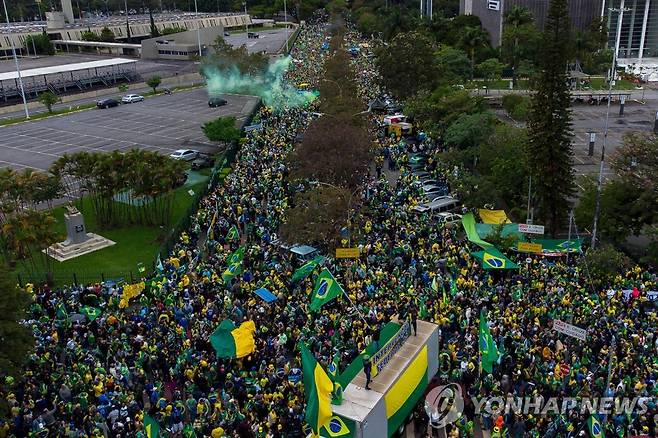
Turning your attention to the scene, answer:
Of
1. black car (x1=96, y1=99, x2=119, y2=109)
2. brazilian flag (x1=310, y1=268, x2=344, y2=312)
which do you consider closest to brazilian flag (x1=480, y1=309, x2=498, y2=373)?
brazilian flag (x1=310, y1=268, x2=344, y2=312)

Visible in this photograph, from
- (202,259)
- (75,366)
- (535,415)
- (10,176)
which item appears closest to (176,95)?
(10,176)

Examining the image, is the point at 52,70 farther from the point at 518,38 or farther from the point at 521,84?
the point at 518,38

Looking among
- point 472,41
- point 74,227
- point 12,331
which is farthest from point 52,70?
point 12,331

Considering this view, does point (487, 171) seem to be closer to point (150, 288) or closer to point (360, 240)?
point (360, 240)

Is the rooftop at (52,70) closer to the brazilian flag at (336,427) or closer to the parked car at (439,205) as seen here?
the parked car at (439,205)

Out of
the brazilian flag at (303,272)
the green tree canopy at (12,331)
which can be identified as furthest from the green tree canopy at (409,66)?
the green tree canopy at (12,331)

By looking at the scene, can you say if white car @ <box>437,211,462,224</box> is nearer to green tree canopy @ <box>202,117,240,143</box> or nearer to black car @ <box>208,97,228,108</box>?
green tree canopy @ <box>202,117,240,143</box>
